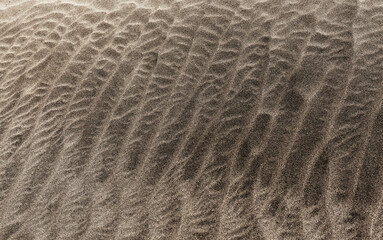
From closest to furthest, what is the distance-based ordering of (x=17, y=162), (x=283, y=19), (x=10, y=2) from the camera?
(x=17, y=162)
(x=283, y=19)
(x=10, y=2)

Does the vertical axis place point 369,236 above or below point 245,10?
below

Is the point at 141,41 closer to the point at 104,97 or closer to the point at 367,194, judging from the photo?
the point at 104,97

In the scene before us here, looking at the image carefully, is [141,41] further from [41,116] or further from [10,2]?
[10,2]

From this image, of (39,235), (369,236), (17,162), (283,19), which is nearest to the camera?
(369,236)

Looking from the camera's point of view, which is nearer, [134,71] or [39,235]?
[39,235]

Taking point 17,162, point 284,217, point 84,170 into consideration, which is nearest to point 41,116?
point 17,162

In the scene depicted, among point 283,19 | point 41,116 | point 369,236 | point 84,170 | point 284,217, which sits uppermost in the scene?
point 283,19
